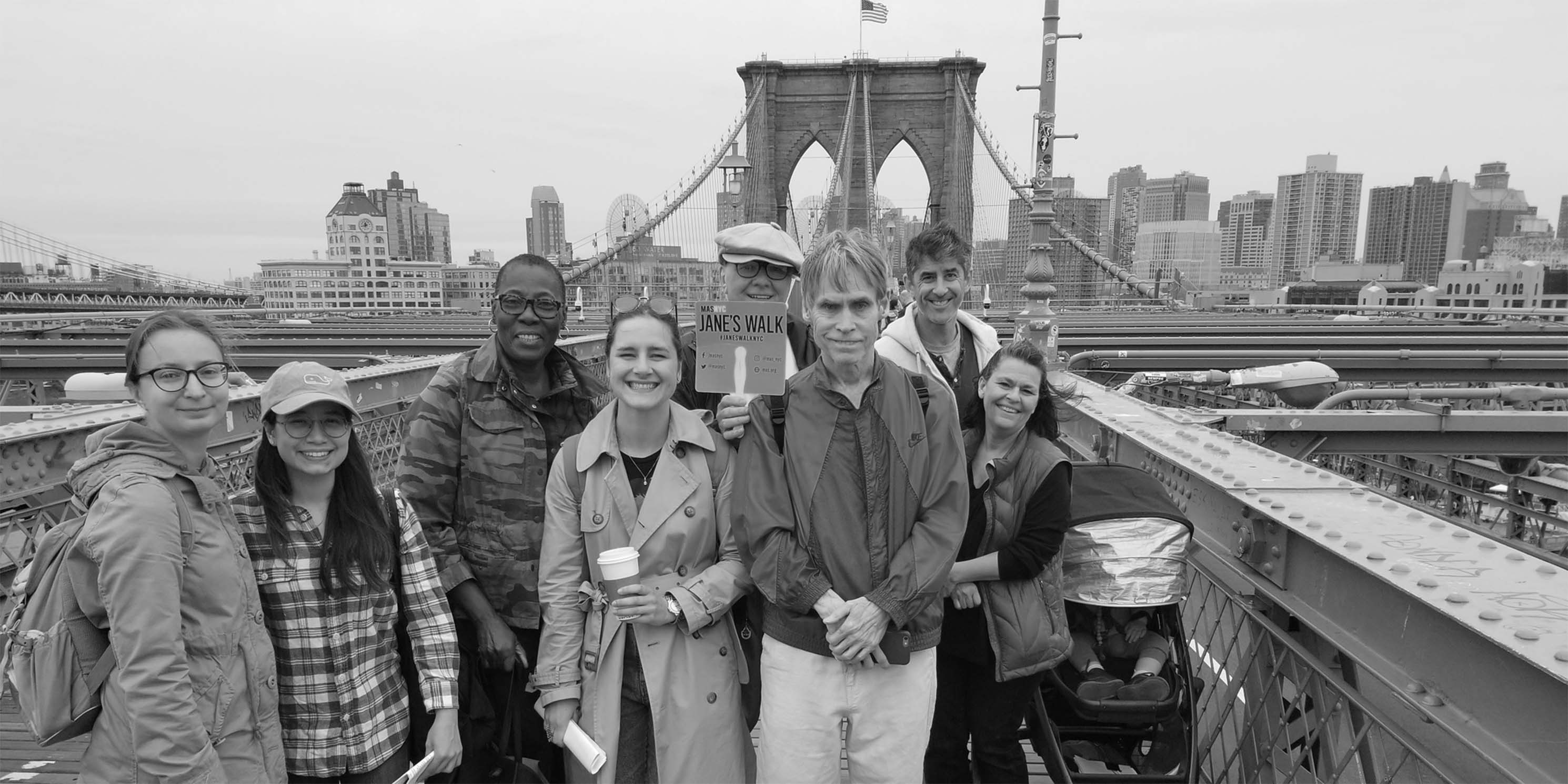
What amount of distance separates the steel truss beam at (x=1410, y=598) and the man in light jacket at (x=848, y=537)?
30.5 inches

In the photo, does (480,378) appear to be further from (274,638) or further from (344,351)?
(344,351)

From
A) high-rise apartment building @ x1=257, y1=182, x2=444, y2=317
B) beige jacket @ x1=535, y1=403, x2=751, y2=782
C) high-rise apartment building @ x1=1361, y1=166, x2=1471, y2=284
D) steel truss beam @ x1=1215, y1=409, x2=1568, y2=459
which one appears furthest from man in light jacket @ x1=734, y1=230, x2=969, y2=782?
high-rise apartment building @ x1=1361, y1=166, x2=1471, y2=284

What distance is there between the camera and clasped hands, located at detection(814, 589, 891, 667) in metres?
1.77

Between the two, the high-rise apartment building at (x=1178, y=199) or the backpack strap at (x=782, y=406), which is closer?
the backpack strap at (x=782, y=406)

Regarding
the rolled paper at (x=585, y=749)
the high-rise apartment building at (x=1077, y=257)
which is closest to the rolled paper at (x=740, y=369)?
the rolled paper at (x=585, y=749)

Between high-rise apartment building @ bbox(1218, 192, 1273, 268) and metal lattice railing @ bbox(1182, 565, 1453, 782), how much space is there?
10030cm

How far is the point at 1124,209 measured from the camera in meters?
45.7

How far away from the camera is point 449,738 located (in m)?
1.88

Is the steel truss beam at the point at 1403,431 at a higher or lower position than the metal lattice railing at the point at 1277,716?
higher

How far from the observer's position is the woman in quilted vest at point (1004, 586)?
2041mm

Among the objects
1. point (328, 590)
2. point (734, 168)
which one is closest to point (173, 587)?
point (328, 590)

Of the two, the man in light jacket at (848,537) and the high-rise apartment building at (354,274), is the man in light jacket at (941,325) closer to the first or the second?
the man in light jacket at (848,537)

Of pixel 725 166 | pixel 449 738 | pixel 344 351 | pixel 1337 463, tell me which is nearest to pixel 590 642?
pixel 449 738

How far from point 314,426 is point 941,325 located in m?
1.83
